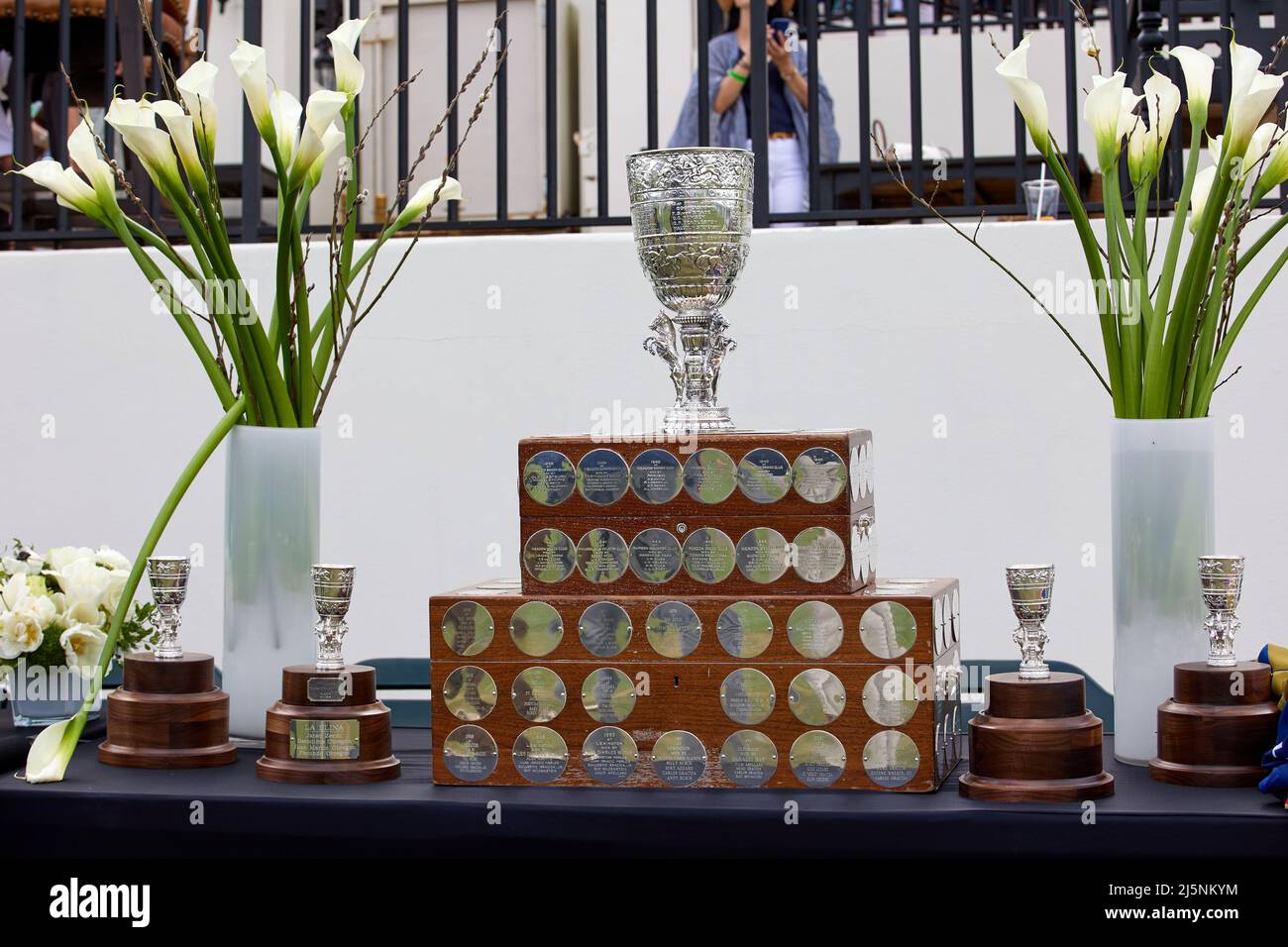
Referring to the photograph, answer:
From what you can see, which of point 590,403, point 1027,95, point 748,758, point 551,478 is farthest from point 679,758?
point 590,403

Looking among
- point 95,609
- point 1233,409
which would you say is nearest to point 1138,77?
point 1233,409

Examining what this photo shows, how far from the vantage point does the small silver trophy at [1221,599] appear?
1207mm

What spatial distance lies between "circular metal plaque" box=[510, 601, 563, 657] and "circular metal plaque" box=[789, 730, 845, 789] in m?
0.23

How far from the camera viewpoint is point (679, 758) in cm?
124

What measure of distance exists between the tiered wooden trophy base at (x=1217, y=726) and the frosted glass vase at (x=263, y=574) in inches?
33.4

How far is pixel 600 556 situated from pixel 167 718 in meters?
0.44

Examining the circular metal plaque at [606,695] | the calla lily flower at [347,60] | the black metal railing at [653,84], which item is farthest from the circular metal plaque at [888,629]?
the black metal railing at [653,84]

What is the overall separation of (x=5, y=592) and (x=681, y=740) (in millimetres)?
729

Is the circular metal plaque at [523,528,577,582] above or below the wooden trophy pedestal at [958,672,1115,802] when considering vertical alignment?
above

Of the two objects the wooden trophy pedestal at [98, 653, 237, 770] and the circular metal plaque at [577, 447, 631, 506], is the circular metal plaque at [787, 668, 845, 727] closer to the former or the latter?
the circular metal plaque at [577, 447, 631, 506]

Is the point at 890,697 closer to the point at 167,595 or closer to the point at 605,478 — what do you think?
the point at 605,478

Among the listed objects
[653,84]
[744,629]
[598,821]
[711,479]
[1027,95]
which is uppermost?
[653,84]

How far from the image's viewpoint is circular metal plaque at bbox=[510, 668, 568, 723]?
4.14 feet

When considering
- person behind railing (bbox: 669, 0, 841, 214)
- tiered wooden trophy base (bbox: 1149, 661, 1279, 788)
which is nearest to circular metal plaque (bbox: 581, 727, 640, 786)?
tiered wooden trophy base (bbox: 1149, 661, 1279, 788)
